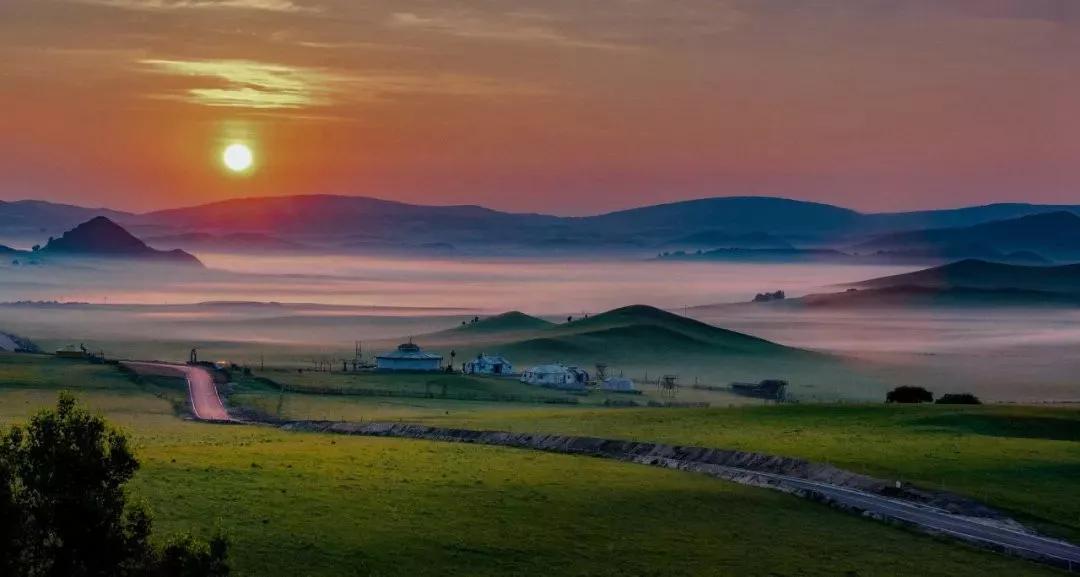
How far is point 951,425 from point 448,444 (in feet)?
93.2

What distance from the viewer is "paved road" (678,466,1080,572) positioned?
40.1m

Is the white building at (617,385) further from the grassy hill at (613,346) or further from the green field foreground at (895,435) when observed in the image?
the green field foreground at (895,435)

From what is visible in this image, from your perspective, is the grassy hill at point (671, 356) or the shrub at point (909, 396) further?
the grassy hill at point (671, 356)

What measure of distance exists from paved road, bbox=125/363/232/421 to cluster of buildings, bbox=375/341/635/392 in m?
22.1

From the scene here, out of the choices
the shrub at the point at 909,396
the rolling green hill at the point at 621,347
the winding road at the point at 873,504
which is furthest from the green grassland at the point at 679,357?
the winding road at the point at 873,504

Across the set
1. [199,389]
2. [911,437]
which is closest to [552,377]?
[199,389]

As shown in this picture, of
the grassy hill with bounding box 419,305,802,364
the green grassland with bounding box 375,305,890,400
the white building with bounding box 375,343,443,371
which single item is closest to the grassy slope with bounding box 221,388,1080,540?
the white building with bounding box 375,343,443,371

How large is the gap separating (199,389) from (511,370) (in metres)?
46.1

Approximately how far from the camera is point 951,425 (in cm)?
6956

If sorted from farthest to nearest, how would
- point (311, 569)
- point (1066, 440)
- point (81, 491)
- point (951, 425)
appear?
point (951, 425), point (1066, 440), point (311, 569), point (81, 491)

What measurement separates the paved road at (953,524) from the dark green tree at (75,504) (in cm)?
2593

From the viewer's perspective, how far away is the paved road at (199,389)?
91562 millimetres

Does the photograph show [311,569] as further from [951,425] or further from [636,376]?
[636,376]

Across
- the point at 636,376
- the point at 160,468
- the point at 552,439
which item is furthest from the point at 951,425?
the point at 636,376
